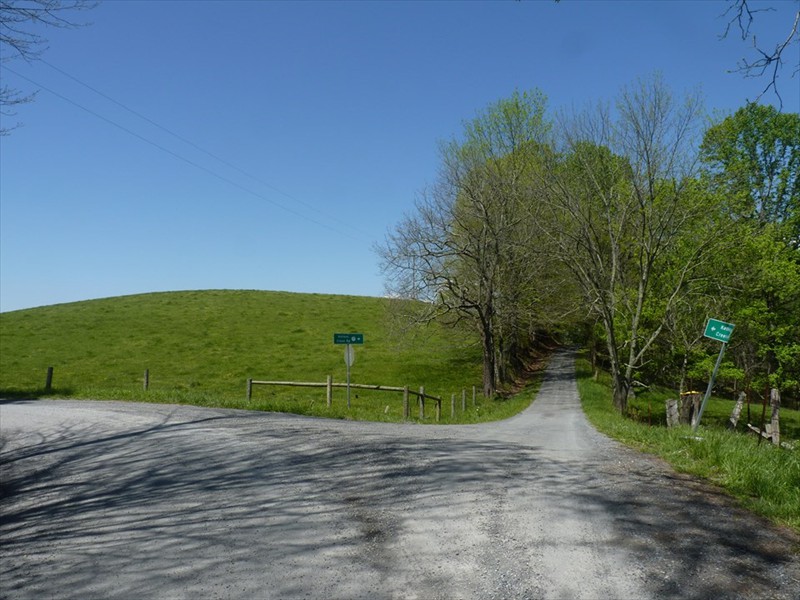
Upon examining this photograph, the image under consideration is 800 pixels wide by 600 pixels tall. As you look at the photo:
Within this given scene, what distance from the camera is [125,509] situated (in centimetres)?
725

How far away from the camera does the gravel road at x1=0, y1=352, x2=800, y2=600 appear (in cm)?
488

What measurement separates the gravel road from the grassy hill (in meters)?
9.95

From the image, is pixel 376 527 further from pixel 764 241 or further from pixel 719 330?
pixel 764 241

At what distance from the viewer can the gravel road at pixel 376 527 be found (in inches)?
192

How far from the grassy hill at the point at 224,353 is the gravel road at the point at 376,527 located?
32.6 feet

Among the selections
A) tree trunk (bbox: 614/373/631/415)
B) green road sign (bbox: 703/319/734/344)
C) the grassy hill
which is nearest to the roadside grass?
green road sign (bbox: 703/319/734/344)

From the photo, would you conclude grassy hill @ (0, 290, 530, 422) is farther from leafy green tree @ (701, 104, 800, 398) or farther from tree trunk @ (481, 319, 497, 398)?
leafy green tree @ (701, 104, 800, 398)

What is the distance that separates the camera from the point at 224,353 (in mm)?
41719

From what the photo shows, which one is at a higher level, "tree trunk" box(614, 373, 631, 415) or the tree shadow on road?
"tree trunk" box(614, 373, 631, 415)

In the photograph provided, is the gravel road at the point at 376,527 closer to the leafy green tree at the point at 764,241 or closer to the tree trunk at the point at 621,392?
the tree trunk at the point at 621,392

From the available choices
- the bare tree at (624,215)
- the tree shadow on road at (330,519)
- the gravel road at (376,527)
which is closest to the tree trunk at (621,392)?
the bare tree at (624,215)

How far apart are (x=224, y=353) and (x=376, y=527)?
37445mm

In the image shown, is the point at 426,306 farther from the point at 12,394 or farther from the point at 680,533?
the point at 680,533

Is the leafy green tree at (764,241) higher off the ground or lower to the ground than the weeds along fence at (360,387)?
higher
